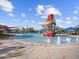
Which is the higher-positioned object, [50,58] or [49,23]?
[49,23]

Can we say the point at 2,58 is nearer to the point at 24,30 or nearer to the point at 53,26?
the point at 53,26

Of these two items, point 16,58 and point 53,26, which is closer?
point 16,58

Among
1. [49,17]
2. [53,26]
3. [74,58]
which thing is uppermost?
[49,17]

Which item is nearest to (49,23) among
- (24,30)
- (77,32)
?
(77,32)

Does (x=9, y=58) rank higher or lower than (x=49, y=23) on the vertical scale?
lower

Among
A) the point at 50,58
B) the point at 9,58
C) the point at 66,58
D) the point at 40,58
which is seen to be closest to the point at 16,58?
the point at 9,58

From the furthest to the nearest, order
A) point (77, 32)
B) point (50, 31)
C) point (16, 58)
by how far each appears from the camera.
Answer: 1. point (77, 32)
2. point (50, 31)
3. point (16, 58)

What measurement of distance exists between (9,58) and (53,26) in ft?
144

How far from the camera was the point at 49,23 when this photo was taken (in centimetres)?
5012

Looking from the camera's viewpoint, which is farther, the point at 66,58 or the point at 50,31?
the point at 50,31

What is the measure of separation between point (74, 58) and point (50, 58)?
165cm

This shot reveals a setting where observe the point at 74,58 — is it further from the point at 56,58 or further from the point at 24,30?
the point at 24,30

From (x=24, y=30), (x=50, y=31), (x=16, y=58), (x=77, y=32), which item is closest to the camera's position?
(x=16, y=58)

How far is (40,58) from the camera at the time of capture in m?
8.71
